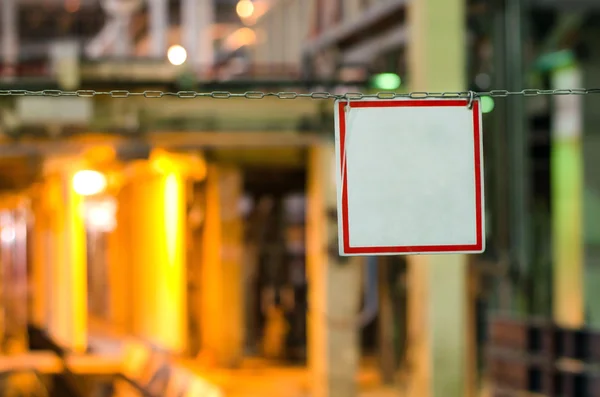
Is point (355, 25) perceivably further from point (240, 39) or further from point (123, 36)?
point (240, 39)

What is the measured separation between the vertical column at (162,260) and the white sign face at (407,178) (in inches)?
658

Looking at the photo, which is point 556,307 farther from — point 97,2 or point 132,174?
point 97,2

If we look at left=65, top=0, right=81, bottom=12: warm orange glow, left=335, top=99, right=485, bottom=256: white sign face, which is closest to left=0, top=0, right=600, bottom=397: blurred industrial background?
left=65, top=0, right=81, bottom=12: warm orange glow

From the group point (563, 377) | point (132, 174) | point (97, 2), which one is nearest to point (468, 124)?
point (563, 377)

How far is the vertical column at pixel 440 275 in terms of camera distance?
37.2 ft

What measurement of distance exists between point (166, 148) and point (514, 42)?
596cm

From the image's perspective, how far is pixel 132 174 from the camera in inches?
958

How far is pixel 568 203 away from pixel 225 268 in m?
7.51

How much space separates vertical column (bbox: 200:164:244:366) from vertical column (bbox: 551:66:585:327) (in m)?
6.88

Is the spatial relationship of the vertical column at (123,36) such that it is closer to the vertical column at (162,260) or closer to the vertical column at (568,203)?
the vertical column at (162,260)

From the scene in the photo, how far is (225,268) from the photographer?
2166cm

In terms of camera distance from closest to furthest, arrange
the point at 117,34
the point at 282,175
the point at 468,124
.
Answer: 1. the point at 468,124
2. the point at 117,34
3. the point at 282,175

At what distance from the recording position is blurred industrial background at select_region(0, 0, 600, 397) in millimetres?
11828

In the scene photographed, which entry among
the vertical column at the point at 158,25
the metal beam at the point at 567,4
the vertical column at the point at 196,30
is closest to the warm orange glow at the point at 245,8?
the vertical column at the point at 196,30
